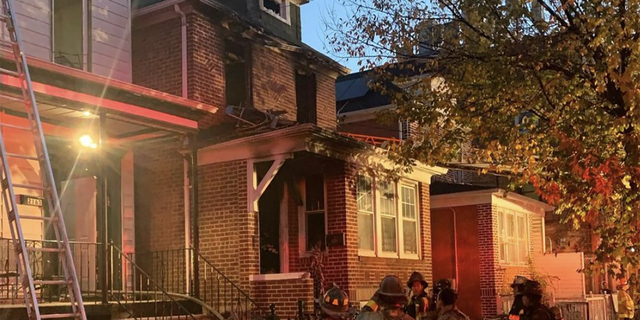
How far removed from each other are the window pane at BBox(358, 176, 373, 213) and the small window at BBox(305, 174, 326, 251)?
2.52 feet

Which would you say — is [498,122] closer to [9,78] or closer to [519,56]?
[519,56]

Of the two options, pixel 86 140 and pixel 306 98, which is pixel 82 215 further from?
pixel 306 98

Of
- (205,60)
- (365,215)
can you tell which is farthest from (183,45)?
(365,215)

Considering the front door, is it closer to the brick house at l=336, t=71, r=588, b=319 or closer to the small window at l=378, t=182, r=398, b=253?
the small window at l=378, t=182, r=398, b=253

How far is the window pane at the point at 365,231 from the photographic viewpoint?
1585 centimetres

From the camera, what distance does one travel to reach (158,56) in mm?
16078

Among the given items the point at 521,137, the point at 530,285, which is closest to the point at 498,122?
the point at 521,137

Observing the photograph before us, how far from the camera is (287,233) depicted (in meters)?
15.8

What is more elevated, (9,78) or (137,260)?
(9,78)

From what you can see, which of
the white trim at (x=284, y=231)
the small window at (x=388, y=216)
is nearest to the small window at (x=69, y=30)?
the white trim at (x=284, y=231)

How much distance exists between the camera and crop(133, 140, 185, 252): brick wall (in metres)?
15.1

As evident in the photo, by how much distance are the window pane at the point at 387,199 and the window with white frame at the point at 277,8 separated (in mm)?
5300

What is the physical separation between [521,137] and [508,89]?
0.91 m

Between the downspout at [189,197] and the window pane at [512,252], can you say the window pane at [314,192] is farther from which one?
the window pane at [512,252]
